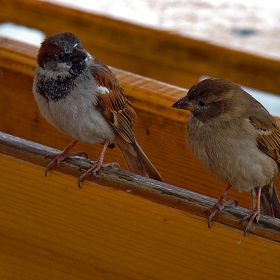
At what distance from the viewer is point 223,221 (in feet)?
6.47

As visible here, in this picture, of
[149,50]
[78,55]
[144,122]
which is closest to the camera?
[78,55]

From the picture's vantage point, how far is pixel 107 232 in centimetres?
211

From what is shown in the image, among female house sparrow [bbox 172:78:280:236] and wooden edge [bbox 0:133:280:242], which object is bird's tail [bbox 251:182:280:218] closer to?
female house sparrow [bbox 172:78:280:236]

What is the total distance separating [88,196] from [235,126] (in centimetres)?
71

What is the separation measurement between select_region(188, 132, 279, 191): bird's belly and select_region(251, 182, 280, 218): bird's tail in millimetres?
128

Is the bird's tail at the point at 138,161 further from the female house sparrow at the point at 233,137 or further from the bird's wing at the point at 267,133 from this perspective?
the bird's wing at the point at 267,133

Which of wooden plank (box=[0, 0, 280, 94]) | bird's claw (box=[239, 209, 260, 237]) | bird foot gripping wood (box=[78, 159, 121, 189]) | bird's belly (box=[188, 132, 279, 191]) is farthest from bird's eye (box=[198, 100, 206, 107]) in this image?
wooden plank (box=[0, 0, 280, 94])

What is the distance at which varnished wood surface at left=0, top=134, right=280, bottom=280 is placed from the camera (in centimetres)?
195

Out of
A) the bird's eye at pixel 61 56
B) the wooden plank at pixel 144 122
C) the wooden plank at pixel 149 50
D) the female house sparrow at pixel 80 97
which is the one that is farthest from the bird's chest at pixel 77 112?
the wooden plank at pixel 149 50

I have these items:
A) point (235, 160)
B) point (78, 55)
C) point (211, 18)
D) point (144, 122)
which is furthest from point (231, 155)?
point (211, 18)

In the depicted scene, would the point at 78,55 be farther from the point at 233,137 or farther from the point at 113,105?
the point at 233,137

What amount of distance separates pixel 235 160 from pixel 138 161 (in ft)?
1.44

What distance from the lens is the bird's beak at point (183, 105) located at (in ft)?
8.34

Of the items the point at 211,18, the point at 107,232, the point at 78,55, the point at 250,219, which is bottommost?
the point at 107,232
